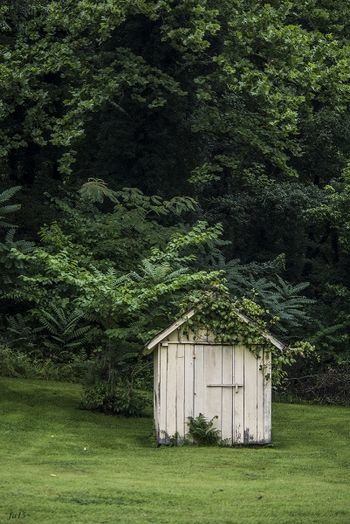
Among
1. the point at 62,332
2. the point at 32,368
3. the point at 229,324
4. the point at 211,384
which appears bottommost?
the point at 211,384

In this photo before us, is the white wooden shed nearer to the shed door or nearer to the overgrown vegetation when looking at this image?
the shed door

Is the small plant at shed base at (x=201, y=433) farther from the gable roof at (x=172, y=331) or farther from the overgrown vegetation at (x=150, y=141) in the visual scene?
the overgrown vegetation at (x=150, y=141)

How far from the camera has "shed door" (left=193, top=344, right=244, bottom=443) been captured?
18609 mm

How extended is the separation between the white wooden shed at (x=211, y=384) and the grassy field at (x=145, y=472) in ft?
1.80

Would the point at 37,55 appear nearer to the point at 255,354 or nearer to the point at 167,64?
the point at 167,64

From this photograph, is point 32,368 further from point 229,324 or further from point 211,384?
point 229,324

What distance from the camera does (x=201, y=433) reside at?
18.4 meters

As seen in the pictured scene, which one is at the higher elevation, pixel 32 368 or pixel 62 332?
pixel 62 332

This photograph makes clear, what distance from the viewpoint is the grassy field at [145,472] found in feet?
39.2

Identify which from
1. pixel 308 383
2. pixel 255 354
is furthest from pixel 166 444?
pixel 308 383

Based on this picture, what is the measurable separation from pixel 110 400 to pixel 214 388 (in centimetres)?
314

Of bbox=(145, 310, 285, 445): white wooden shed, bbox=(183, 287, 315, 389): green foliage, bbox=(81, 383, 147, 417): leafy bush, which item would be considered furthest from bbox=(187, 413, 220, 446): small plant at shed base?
bbox=(81, 383, 147, 417): leafy bush

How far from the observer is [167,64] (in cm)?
3134

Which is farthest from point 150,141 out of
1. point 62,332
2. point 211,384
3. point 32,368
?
point 211,384
